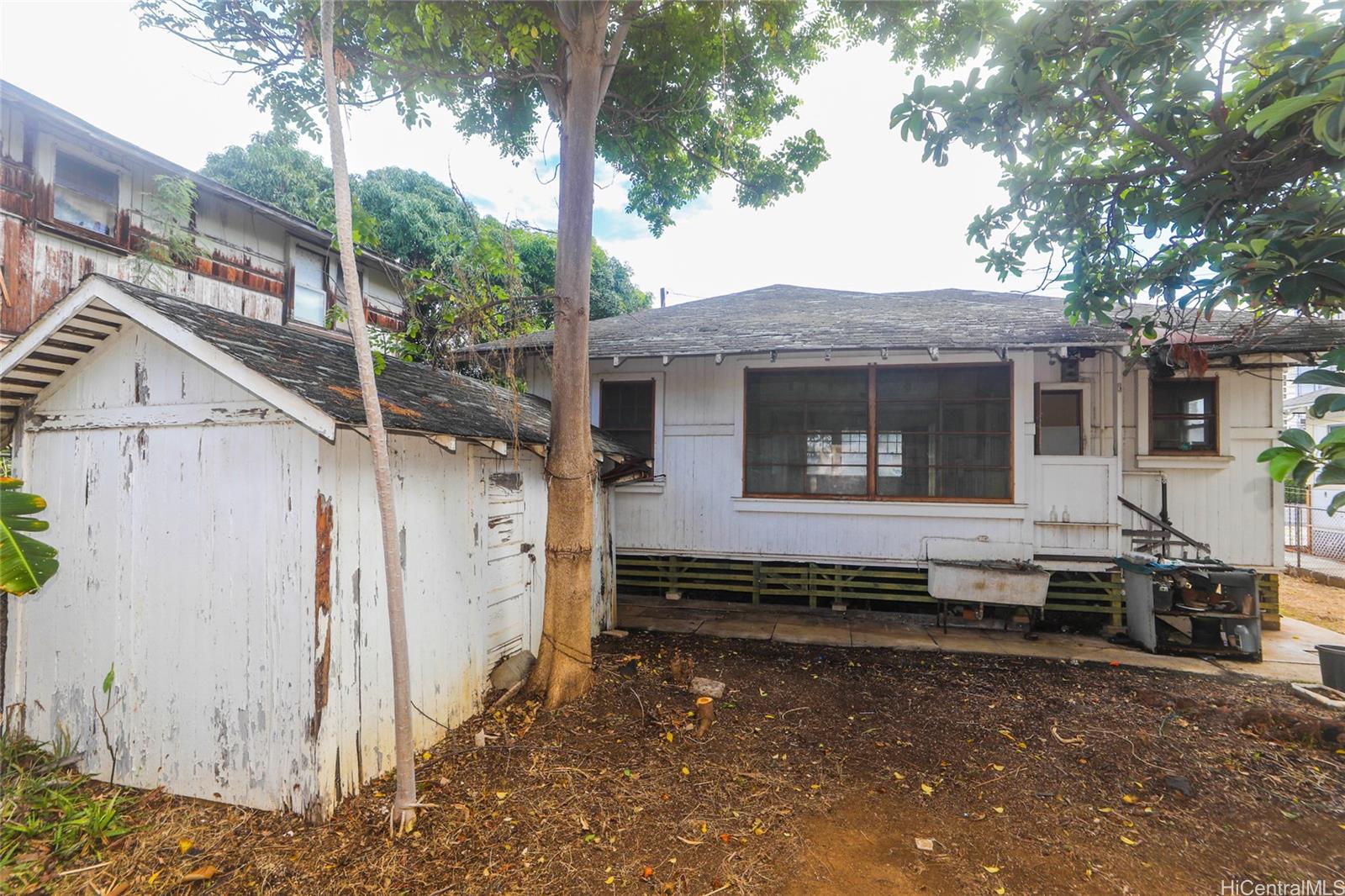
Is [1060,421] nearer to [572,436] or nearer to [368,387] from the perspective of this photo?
[572,436]

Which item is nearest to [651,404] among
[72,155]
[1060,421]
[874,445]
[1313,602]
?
[874,445]

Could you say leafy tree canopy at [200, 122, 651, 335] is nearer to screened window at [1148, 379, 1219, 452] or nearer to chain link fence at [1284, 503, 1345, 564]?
screened window at [1148, 379, 1219, 452]

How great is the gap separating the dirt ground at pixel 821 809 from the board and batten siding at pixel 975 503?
8.03 feet

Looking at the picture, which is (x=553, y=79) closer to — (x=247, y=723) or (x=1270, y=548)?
(x=247, y=723)

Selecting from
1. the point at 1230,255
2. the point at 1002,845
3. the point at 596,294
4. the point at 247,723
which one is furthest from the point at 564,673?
the point at 596,294

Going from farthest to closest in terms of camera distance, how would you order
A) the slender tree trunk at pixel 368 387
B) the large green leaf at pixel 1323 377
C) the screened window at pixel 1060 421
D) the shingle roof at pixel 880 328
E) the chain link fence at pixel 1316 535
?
the chain link fence at pixel 1316 535
the screened window at pixel 1060 421
the shingle roof at pixel 880 328
the slender tree trunk at pixel 368 387
the large green leaf at pixel 1323 377

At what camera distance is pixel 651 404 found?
8320 millimetres

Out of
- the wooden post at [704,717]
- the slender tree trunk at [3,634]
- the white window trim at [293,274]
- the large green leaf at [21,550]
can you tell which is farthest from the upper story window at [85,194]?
the wooden post at [704,717]

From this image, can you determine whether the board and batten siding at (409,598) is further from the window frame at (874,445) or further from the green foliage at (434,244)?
the window frame at (874,445)

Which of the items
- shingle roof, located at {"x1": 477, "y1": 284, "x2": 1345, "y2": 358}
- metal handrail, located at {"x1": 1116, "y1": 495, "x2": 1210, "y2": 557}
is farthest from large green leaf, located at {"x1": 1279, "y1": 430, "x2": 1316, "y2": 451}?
metal handrail, located at {"x1": 1116, "y1": 495, "x2": 1210, "y2": 557}

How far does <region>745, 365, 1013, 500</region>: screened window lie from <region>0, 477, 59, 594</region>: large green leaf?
677 cm

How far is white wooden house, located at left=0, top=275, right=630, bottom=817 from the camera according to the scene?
322 centimetres

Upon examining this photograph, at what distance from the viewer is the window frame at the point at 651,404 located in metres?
8.19

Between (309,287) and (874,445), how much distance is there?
1176 cm
